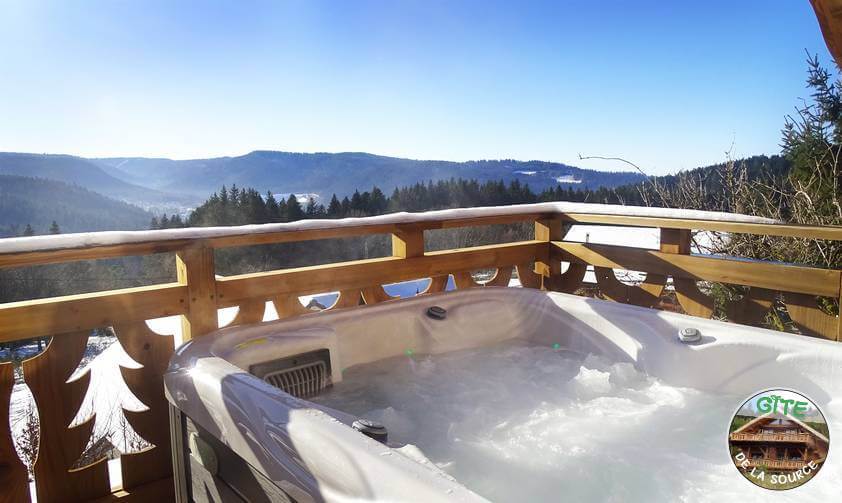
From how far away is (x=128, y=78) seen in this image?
41.0 feet

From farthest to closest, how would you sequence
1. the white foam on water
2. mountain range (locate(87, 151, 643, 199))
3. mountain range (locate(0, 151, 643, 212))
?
mountain range (locate(0, 151, 643, 212)) < mountain range (locate(87, 151, 643, 199)) < the white foam on water

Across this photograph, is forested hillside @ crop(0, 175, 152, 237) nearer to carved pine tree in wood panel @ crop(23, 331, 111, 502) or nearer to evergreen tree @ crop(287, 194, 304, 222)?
evergreen tree @ crop(287, 194, 304, 222)

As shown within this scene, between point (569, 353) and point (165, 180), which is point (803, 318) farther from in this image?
point (165, 180)

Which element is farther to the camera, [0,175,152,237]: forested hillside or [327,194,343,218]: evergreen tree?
[327,194,343,218]: evergreen tree

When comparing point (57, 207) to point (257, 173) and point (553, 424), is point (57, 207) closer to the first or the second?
point (257, 173)

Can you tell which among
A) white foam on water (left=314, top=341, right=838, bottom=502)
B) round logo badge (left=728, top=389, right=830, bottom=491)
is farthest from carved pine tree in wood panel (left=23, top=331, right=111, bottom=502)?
round logo badge (left=728, top=389, right=830, bottom=491)

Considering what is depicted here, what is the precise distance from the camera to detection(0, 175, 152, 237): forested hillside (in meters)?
8.00

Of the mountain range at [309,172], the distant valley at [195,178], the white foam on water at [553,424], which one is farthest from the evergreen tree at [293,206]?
the white foam on water at [553,424]

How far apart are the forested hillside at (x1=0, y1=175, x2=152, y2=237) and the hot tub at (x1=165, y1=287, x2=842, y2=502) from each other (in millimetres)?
6662

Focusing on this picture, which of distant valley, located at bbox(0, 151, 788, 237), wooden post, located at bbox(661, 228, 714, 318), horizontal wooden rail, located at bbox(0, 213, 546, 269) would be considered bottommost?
wooden post, located at bbox(661, 228, 714, 318)

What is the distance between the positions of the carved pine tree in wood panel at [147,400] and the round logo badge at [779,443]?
1623 mm

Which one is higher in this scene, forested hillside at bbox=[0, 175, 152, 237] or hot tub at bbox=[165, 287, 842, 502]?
forested hillside at bbox=[0, 175, 152, 237]

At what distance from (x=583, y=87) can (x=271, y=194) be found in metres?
5.75

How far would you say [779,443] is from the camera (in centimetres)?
104
